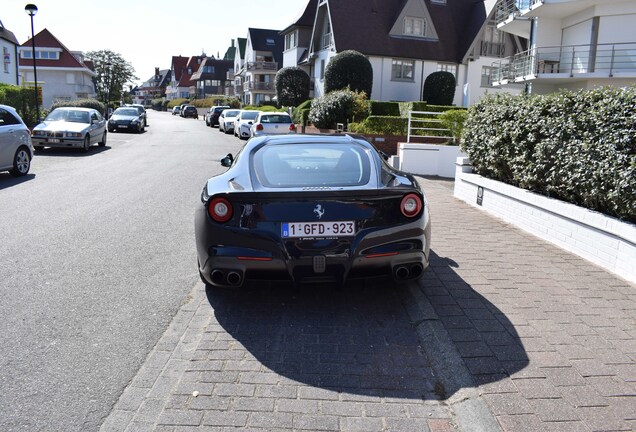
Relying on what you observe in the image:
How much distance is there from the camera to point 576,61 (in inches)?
1022

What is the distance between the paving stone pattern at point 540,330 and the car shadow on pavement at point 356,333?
0.09ft

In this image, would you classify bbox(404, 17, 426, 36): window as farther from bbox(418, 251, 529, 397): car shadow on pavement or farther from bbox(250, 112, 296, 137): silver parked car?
bbox(418, 251, 529, 397): car shadow on pavement

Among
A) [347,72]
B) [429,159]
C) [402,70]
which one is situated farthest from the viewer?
[402,70]

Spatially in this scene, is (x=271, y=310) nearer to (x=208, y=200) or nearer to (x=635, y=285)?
(x=208, y=200)

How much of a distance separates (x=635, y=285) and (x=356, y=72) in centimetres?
3232

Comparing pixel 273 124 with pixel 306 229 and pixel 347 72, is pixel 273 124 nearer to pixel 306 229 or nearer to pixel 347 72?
pixel 347 72

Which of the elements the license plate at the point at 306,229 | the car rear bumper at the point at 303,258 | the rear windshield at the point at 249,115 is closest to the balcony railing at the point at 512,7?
the rear windshield at the point at 249,115

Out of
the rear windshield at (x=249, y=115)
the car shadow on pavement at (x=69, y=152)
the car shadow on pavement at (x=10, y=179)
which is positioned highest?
the rear windshield at (x=249, y=115)

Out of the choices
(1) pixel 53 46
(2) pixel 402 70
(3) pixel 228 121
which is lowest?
(3) pixel 228 121

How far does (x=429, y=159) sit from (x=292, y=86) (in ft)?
102

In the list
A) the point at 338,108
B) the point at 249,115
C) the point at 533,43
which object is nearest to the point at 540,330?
the point at 338,108

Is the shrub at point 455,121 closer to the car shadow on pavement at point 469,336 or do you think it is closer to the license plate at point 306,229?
the car shadow on pavement at point 469,336

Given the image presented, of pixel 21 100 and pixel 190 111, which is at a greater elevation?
pixel 21 100

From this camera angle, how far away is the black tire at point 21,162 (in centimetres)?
1312
